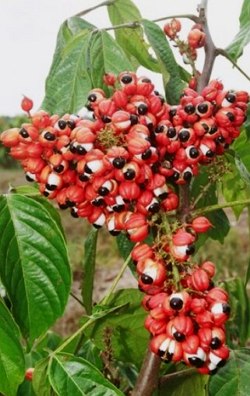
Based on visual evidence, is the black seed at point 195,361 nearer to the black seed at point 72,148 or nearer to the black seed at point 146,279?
the black seed at point 146,279

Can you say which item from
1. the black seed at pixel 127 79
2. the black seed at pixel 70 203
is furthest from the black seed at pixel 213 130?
the black seed at pixel 70 203

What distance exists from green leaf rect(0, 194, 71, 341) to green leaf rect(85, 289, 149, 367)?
0.90 feet

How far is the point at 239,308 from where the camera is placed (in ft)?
8.50

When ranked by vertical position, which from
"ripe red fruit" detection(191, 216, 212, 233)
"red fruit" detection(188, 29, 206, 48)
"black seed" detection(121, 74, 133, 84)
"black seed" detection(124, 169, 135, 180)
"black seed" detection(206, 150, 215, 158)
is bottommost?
"ripe red fruit" detection(191, 216, 212, 233)

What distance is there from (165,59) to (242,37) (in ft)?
0.83

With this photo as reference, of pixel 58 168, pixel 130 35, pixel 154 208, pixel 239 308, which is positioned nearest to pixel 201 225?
pixel 154 208

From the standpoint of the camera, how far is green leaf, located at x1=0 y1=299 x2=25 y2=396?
1.42 meters

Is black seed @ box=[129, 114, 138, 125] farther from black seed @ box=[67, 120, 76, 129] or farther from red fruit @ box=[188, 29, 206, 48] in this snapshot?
red fruit @ box=[188, 29, 206, 48]

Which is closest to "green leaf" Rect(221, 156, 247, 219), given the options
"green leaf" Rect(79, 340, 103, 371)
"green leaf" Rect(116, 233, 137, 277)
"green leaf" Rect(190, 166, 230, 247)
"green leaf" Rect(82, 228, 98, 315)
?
"green leaf" Rect(190, 166, 230, 247)

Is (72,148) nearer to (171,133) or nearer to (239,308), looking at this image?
(171,133)

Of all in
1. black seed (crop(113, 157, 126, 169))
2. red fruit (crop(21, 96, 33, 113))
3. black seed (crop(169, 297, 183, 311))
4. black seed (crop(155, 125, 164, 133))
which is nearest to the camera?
black seed (crop(169, 297, 183, 311))

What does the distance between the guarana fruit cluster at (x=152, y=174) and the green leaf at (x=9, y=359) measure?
0.86 ft

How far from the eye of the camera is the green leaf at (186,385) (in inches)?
64.1

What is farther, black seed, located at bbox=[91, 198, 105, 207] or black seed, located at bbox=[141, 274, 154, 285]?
black seed, located at bbox=[91, 198, 105, 207]
